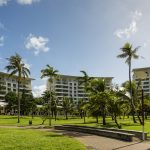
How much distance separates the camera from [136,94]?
7000 cm

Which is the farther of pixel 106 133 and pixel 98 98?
pixel 98 98

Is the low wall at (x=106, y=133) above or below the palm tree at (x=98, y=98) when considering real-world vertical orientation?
below

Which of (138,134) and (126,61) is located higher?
(126,61)

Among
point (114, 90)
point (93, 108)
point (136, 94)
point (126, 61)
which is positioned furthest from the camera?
point (136, 94)

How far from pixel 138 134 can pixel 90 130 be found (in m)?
6.99

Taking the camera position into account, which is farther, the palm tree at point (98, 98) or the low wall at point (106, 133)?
the palm tree at point (98, 98)

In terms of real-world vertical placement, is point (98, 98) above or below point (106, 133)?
above

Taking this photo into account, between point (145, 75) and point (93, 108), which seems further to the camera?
point (93, 108)

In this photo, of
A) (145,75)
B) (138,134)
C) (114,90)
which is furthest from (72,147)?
(114,90)

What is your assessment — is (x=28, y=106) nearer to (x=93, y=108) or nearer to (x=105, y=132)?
(x=93, y=108)

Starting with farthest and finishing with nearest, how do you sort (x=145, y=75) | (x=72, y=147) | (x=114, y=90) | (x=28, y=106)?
1. (x=28, y=106)
2. (x=114, y=90)
3. (x=145, y=75)
4. (x=72, y=147)

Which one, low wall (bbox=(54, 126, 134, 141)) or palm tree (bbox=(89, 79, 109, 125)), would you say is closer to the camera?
low wall (bbox=(54, 126, 134, 141))

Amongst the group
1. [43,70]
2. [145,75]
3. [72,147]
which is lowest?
[72,147]

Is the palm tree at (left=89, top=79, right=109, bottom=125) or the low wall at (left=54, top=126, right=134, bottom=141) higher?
the palm tree at (left=89, top=79, right=109, bottom=125)
